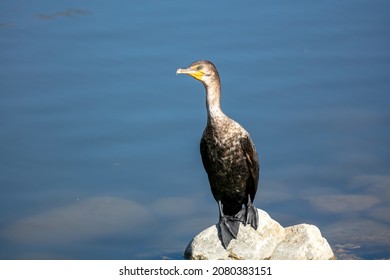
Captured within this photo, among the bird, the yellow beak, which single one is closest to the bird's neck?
the bird

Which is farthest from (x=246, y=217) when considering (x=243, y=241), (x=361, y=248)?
(x=361, y=248)

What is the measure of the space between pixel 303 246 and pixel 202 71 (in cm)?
173

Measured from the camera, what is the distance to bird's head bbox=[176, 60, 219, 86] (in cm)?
1580

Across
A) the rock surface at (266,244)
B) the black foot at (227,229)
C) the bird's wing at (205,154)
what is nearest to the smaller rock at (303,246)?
the rock surface at (266,244)

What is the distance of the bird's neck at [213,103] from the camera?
15805 millimetres

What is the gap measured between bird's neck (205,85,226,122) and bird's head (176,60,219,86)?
62 mm

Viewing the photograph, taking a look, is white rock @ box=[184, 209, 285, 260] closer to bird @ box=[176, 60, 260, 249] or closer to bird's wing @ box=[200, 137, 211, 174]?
bird @ box=[176, 60, 260, 249]

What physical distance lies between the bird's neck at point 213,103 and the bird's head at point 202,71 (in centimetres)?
6

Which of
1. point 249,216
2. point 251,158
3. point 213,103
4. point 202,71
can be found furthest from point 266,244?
point 202,71

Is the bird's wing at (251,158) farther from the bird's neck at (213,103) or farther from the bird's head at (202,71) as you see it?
the bird's head at (202,71)

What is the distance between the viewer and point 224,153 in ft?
51.8

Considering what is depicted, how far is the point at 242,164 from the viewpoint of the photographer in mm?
15859
